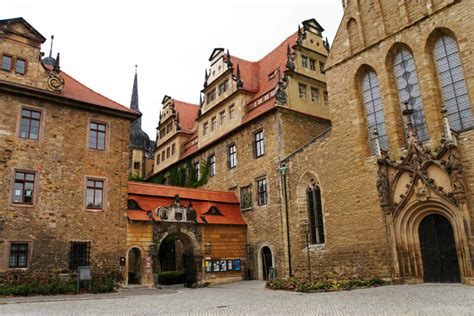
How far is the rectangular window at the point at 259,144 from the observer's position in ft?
79.6

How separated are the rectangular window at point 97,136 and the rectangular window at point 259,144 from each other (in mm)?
8840

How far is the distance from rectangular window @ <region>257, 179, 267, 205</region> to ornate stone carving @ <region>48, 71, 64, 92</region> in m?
11.6

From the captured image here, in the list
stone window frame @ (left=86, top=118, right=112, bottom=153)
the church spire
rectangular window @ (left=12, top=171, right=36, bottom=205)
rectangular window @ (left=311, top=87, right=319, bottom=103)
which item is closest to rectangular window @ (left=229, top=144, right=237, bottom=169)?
rectangular window @ (left=311, top=87, right=319, bottom=103)

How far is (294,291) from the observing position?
15.1 m

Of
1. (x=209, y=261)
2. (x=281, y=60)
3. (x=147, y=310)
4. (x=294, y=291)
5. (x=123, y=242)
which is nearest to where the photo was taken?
(x=147, y=310)

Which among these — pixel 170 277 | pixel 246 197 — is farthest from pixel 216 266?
pixel 170 277

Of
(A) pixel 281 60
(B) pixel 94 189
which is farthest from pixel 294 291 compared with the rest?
(A) pixel 281 60

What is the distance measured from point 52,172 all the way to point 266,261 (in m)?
11.9

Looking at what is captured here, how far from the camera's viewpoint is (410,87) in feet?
56.8

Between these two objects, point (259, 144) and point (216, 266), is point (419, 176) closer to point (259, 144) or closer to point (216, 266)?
point (259, 144)

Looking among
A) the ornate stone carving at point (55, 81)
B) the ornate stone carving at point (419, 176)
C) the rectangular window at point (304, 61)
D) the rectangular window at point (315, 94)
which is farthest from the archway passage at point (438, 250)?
the ornate stone carving at point (55, 81)

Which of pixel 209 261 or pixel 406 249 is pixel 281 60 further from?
pixel 406 249

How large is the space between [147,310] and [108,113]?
1212 centimetres

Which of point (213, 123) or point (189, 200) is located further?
point (213, 123)
